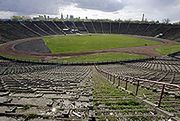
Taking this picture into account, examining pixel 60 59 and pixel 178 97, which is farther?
pixel 60 59

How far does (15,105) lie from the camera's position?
8.31m

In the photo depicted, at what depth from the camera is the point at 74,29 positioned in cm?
13725

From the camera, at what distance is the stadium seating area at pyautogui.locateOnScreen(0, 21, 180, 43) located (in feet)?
326

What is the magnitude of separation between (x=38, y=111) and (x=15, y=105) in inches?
43.3

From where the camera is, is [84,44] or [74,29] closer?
[84,44]

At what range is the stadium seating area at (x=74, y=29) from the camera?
326ft

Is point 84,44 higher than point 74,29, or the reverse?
point 74,29

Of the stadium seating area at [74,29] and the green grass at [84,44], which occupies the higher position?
the stadium seating area at [74,29]

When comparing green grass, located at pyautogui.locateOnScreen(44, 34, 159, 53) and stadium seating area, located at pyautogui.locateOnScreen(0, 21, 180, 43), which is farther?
stadium seating area, located at pyautogui.locateOnScreen(0, 21, 180, 43)

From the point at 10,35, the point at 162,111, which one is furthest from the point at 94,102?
the point at 10,35

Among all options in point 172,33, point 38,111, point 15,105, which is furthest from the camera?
point 172,33

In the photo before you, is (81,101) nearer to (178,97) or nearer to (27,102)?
(27,102)

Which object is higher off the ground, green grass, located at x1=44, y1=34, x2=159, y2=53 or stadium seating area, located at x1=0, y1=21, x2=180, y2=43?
stadium seating area, located at x1=0, y1=21, x2=180, y2=43

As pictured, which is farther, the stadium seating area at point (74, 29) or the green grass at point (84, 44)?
the stadium seating area at point (74, 29)
